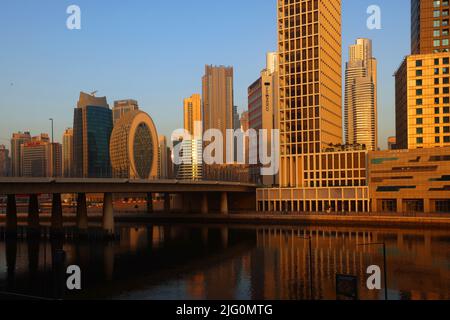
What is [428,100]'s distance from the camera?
143 m

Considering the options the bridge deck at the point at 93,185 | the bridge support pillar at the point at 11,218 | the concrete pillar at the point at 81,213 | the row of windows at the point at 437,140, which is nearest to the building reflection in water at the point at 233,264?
the concrete pillar at the point at 81,213

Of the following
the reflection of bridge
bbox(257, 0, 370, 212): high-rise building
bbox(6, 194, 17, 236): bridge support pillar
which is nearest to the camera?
the reflection of bridge

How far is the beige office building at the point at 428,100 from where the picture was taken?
141 m

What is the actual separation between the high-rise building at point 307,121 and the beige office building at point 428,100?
1974 cm

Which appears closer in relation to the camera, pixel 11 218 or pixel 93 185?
pixel 93 185

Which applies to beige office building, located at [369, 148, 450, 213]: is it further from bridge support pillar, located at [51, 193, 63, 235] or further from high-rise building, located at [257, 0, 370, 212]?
bridge support pillar, located at [51, 193, 63, 235]

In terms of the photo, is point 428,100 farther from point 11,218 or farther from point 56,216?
point 11,218

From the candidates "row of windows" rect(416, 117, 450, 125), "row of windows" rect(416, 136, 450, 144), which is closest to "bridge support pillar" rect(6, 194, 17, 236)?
"row of windows" rect(416, 136, 450, 144)

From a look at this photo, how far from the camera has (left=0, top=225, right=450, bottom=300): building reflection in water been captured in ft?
167

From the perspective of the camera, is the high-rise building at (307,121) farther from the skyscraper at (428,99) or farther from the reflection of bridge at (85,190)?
the skyscraper at (428,99)

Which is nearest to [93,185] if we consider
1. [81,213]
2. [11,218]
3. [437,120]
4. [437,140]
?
[81,213]

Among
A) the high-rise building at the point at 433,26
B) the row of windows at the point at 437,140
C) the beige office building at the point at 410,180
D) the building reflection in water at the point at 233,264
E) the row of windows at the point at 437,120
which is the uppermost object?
the high-rise building at the point at 433,26

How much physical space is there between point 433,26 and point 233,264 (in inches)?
4960

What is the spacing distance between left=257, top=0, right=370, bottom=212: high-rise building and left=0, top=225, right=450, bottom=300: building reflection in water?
1485 inches
